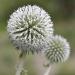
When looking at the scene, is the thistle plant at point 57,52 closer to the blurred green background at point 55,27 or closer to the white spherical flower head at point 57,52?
the white spherical flower head at point 57,52

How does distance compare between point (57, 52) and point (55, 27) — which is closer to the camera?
point (57, 52)

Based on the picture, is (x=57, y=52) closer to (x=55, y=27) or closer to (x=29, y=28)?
(x=29, y=28)

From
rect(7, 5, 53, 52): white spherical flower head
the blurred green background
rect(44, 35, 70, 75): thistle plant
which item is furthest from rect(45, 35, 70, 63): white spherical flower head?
the blurred green background

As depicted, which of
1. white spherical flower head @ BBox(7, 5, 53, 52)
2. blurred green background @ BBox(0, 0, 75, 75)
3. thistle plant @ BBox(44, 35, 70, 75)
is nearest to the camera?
white spherical flower head @ BBox(7, 5, 53, 52)

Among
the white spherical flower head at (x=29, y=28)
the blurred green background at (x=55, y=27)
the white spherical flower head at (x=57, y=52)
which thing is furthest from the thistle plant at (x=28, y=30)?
the blurred green background at (x=55, y=27)

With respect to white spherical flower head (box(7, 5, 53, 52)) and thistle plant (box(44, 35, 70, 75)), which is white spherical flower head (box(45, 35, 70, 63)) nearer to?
thistle plant (box(44, 35, 70, 75))

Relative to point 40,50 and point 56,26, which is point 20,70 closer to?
point 40,50

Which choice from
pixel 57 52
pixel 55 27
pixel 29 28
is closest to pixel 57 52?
pixel 57 52
